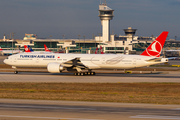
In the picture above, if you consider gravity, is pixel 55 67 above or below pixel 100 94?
above

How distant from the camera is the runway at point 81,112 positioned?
1376 cm

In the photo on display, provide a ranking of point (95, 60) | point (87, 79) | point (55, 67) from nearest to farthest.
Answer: point (87, 79) → point (55, 67) → point (95, 60)

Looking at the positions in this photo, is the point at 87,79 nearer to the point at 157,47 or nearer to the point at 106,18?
the point at 157,47

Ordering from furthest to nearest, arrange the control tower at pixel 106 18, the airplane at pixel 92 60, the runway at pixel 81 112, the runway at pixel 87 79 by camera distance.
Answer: the control tower at pixel 106 18 < the airplane at pixel 92 60 < the runway at pixel 87 79 < the runway at pixel 81 112

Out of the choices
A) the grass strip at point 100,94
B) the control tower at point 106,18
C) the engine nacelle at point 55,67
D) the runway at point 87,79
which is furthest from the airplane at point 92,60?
the control tower at point 106,18

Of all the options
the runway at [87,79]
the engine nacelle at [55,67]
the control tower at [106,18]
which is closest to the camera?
the runway at [87,79]

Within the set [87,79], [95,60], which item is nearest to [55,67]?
[87,79]

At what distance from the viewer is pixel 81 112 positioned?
1514 cm

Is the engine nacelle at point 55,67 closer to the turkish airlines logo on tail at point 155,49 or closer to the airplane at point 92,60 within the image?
the airplane at point 92,60

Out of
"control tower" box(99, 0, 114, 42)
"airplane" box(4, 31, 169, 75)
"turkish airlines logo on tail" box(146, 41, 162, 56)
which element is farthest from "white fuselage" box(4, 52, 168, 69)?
"control tower" box(99, 0, 114, 42)

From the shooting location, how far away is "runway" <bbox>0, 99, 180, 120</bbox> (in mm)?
13758

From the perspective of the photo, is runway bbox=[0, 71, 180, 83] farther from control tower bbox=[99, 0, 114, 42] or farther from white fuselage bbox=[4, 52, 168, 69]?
control tower bbox=[99, 0, 114, 42]

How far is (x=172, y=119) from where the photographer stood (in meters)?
13.3

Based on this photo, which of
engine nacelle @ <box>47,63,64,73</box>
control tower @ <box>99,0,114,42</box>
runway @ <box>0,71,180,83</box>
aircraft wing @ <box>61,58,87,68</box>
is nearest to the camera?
runway @ <box>0,71,180,83</box>
